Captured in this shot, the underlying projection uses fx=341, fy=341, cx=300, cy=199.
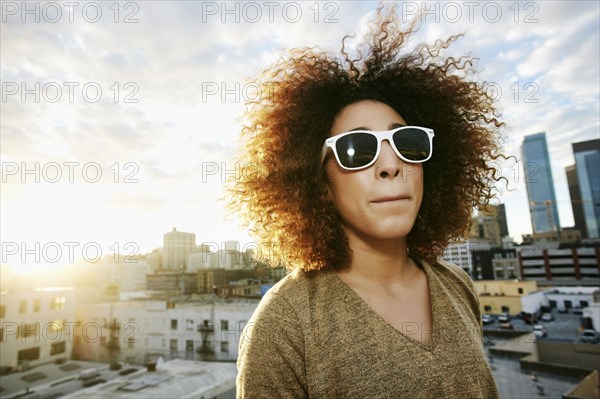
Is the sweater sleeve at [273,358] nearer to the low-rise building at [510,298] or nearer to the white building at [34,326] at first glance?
the white building at [34,326]

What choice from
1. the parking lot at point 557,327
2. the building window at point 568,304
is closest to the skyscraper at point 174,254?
the parking lot at point 557,327

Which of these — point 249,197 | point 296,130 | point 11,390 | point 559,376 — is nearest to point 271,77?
point 296,130

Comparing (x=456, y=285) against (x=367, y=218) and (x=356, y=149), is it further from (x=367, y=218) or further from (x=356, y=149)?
(x=356, y=149)

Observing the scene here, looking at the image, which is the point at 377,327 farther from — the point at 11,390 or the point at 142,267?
the point at 142,267

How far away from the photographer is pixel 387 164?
4.72ft

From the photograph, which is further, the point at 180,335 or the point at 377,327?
the point at 180,335

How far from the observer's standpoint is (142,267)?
38.5 metres

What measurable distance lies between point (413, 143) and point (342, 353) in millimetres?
937

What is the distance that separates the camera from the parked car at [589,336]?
2198 cm

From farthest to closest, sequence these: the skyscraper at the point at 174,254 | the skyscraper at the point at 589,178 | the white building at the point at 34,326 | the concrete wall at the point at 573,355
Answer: the skyscraper at the point at 589,178
the skyscraper at the point at 174,254
the white building at the point at 34,326
the concrete wall at the point at 573,355

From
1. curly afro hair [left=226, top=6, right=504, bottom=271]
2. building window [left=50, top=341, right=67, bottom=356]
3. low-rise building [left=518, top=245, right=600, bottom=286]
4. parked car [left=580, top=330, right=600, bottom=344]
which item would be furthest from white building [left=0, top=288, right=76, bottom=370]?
low-rise building [left=518, top=245, right=600, bottom=286]

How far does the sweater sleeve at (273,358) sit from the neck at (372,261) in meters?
0.44

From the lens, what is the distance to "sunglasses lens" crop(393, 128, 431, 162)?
4.93 feet

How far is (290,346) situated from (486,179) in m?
1.72
